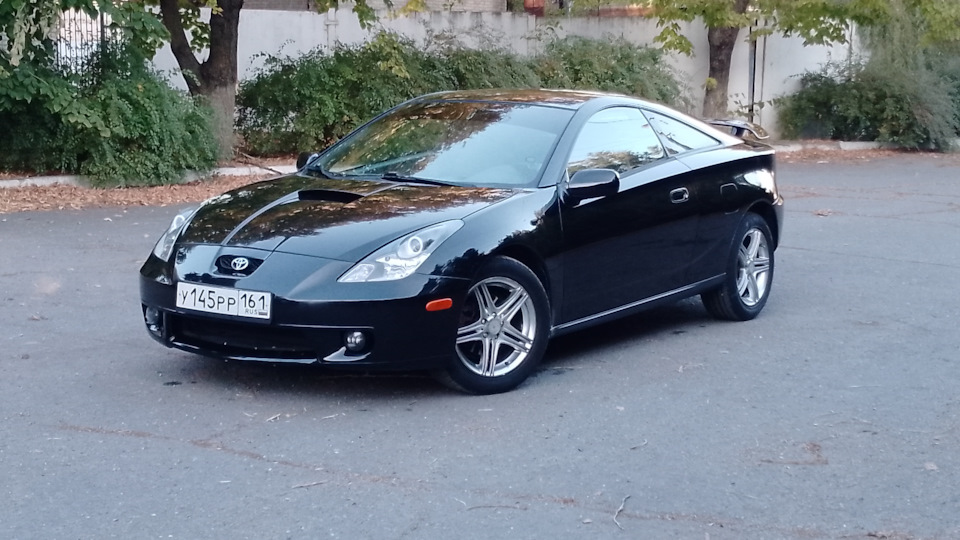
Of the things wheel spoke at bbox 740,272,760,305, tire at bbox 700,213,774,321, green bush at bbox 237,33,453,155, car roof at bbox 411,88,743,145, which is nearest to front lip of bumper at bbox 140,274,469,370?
car roof at bbox 411,88,743,145

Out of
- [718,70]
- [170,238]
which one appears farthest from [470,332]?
[718,70]

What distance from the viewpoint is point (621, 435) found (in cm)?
520

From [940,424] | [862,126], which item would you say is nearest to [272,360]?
[940,424]

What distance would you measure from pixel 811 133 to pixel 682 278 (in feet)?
52.5

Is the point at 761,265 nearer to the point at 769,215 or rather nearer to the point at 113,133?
the point at 769,215

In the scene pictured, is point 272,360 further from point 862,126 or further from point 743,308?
point 862,126

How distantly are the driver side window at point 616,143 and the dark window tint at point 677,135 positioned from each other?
90mm

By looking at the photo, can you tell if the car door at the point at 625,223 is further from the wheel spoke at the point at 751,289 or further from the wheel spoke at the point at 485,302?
the wheel spoke at the point at 751,289

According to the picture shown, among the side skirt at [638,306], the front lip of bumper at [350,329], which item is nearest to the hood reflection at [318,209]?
the front lip of bumper at [350,329]

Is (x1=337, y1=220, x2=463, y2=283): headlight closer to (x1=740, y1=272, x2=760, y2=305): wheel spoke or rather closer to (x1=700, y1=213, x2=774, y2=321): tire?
(x1=700, y1=213, x2=774, y2=321): tire

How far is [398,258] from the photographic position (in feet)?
17.6

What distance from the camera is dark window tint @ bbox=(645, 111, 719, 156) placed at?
23.3 feet

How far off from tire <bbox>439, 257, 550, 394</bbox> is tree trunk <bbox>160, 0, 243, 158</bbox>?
9.76m

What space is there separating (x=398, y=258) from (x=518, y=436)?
959 millimetres
